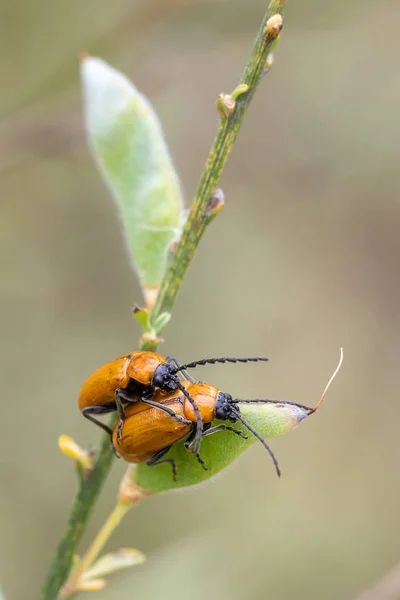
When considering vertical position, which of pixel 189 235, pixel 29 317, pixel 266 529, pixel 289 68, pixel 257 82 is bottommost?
pixel 266 529

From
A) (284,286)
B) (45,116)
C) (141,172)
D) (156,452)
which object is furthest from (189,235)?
(284,286)

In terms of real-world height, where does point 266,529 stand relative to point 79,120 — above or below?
below

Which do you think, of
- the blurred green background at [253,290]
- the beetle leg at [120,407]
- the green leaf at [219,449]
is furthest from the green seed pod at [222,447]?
the blurred green background at [253,290]

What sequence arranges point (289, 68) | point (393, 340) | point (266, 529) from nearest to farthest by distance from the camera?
point (266, 529) < point (289, 68) < point (393, 340)

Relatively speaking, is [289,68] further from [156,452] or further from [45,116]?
[156,452]

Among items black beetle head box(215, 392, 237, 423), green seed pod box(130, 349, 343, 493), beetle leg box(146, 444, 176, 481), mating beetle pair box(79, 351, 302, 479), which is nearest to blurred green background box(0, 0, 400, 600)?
mating beetle pair box(79, 351, 302, 479)

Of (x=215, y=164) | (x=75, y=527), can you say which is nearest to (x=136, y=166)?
(x=215, y=164)

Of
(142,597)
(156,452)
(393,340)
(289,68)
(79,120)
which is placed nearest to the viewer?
(156,452)

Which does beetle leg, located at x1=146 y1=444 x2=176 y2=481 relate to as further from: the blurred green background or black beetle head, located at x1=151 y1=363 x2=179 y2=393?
the blurred green background
